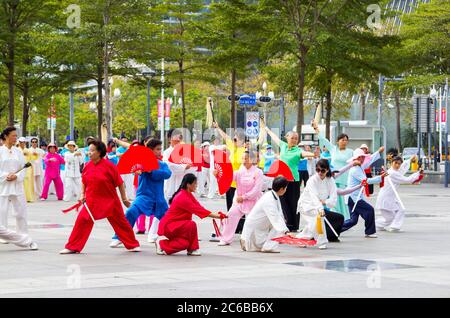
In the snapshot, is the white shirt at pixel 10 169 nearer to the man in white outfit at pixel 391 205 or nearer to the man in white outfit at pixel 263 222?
the man in white outfit at pixel 263 222

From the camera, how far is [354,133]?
46062 mm

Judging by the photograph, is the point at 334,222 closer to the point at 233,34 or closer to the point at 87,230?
the point at 87,230

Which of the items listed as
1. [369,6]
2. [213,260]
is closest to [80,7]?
[369,6]

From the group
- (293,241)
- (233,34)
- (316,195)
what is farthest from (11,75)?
(293,241)

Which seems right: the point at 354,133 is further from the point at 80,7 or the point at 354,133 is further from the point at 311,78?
the point at 80,7

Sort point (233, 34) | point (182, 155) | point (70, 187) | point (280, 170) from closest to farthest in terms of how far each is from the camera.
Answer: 1. point (280, 170)
2. point (182, 155)
3. point (70, 187)
4. point (233, 34)

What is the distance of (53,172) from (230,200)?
1358 centimetres

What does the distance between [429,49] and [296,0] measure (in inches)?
391

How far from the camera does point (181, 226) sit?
1439cm

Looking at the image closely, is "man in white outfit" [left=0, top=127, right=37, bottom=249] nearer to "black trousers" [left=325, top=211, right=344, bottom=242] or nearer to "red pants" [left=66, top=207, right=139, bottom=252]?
"red pants" [left=66, top=207, right=139, bottom=252]

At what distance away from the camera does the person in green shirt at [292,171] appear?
1778 cm

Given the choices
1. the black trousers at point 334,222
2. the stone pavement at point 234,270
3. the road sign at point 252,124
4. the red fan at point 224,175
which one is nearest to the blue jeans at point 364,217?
the stone pavement at point 234,270

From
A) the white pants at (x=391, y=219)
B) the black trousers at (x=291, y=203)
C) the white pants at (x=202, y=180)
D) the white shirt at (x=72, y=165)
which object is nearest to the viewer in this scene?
the black trousers at (x=291, y=203)

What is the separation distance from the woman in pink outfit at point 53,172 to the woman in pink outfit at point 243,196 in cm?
1493
